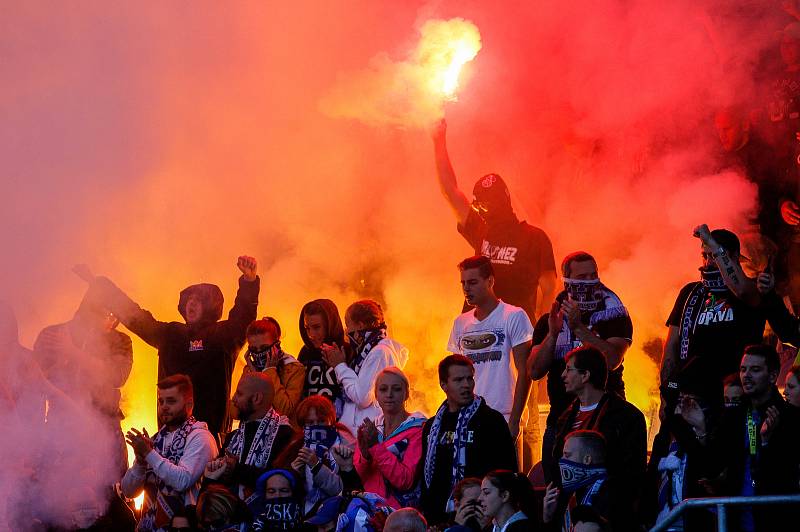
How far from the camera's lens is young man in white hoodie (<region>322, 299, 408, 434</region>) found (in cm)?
773

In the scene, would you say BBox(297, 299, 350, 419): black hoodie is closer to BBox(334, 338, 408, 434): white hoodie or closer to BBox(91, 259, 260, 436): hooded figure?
BBox(334, 338, 408, 434): white hoodie

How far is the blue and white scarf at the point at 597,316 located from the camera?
7281mm

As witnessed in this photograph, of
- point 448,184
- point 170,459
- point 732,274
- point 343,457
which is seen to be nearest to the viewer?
point 732,274

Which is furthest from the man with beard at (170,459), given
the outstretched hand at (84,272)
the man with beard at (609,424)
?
the man with beard at (609,424)

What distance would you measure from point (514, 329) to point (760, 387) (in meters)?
1.73

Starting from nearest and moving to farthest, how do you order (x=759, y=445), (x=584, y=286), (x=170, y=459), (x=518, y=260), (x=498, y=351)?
(x=759, y=445)
(x=584, y=286)
(x=170, y=459)
(x=498, y=351)
(x=518, y=260)

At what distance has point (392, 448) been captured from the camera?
717 cm

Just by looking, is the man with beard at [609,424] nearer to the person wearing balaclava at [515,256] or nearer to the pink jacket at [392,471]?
the pink jacket at [392,471]

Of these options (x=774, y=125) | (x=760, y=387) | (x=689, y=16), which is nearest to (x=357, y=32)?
(x=689, y=16)

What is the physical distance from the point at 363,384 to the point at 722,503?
8.75 ft

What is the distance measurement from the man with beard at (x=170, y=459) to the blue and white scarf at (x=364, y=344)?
888 mm

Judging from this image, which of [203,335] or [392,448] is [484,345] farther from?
[203,335]

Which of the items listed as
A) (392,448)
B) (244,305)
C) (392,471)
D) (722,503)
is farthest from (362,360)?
(722,503)

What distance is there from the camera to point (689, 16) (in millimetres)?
10383
